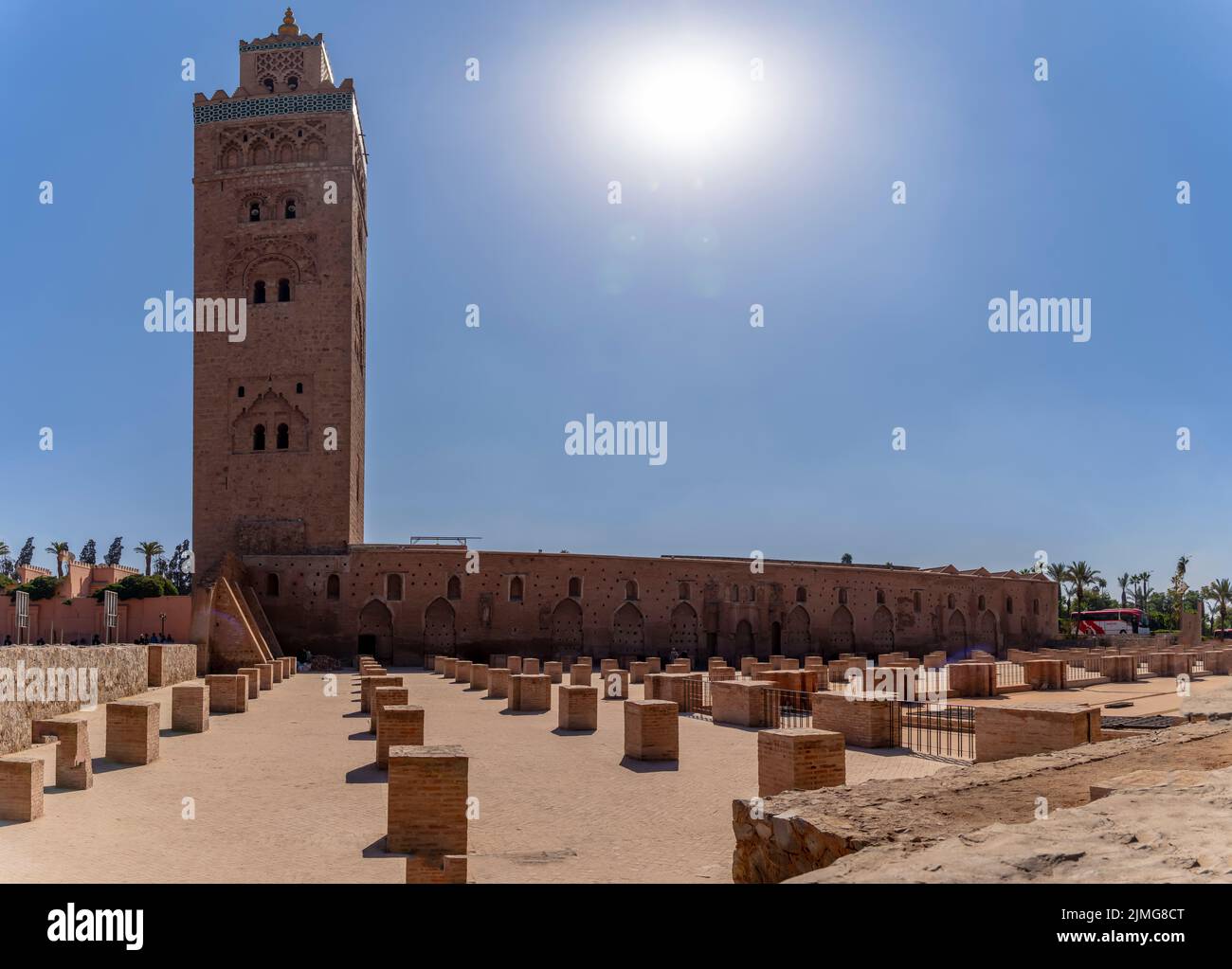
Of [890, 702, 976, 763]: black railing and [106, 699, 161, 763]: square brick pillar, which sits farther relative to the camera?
[890, 702, 976, 763]: black railing

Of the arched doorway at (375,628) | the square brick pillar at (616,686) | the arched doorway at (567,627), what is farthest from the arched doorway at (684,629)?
the square brick pillar at (616,686)

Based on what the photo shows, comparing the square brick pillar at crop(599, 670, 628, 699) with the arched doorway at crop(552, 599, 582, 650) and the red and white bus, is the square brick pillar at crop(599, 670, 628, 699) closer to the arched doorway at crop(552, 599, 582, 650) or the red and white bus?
the arched doorway at crop(552, 599, 582, 650)

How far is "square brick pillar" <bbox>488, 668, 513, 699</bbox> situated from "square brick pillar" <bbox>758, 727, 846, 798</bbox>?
11837mm

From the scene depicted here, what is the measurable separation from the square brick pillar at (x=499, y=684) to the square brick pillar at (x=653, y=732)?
8.61 meters

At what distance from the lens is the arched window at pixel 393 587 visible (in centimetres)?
3319

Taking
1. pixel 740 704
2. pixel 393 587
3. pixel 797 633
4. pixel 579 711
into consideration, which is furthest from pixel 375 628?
pixel 740 704

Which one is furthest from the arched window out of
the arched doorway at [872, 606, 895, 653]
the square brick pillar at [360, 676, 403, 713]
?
the arched doorway at [872, 606, 895, 653]

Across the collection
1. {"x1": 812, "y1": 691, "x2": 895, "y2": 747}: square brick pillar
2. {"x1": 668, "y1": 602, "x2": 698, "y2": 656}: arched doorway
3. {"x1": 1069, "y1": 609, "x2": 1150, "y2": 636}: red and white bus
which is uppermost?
{"x1": 812, "y1": 691, "x2": 895, "y2": 747}: square brick pillar

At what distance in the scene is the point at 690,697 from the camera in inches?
657

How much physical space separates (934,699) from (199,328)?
1222 inches

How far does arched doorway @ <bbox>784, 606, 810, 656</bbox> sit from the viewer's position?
37812mm

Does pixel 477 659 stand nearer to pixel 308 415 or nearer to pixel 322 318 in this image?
pixel 308 415

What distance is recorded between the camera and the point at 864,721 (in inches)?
456
